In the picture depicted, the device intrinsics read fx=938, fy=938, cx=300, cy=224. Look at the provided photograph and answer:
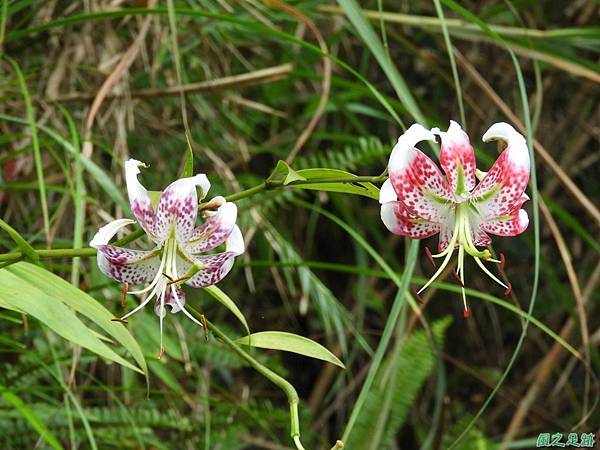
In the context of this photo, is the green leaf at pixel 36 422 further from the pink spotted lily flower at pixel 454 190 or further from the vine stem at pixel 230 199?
the pink spotted lily flower at pixel 454 190

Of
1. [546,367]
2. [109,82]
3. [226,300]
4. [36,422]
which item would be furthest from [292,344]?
[546,367]

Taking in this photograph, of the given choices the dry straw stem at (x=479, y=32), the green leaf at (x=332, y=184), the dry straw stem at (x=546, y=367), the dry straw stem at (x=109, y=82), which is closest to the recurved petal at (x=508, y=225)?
the green leaf at (x=332, y=184)

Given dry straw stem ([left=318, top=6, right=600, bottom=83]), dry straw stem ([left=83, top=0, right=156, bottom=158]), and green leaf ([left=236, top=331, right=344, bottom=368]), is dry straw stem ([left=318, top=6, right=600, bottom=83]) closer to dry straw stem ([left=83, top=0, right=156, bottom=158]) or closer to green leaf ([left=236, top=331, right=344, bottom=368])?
dry straw stem ([left=83, top=0, right=156, bottom=158])

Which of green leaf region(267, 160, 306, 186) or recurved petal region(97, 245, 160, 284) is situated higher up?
green leaf region(267, 160, 306, 186)

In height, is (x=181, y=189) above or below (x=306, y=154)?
below

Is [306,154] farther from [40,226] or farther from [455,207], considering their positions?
[455,207]

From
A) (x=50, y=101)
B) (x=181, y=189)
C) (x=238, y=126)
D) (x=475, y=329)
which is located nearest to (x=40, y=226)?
(x=50, y=101)

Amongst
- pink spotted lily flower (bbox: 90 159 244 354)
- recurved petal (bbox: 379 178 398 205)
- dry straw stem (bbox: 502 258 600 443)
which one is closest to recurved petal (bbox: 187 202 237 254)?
pink spotted lily flower (bbox: 90 159 244 354)

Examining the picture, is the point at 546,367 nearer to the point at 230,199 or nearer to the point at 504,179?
the point at 504,179
